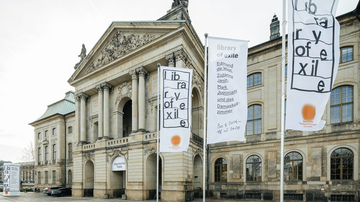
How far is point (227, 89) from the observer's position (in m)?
11.8

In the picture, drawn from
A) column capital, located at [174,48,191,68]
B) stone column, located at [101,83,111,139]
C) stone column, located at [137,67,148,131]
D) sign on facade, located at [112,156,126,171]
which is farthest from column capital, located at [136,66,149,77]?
sign on facade, located at [112,156,126,171]

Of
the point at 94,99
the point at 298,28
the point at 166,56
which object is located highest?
the point at 166,56

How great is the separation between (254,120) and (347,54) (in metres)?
10.0

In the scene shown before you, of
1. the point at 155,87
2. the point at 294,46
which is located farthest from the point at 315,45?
the point at 155,87

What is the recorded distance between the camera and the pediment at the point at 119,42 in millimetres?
24953

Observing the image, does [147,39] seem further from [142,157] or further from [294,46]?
[294,46]

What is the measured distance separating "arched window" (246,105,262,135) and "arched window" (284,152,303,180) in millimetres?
3777

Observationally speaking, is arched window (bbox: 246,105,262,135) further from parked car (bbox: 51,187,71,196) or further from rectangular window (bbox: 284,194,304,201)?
parked car (bbox: 51,187,71,196)

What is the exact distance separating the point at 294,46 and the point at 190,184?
53.6 ft

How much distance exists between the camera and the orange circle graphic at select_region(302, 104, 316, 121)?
348 inches

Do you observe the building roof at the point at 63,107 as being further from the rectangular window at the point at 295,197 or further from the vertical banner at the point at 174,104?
the rectangular window at the point at 295,197

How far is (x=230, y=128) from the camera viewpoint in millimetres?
11406

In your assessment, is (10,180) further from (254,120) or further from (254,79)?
(254,79)

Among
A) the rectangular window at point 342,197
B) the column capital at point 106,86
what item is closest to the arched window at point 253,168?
the rectangular window at point 342,197
